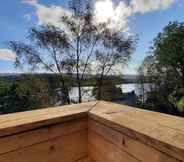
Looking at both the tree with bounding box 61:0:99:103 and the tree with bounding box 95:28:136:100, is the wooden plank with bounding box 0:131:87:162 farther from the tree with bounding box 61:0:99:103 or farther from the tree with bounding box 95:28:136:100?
the tree with bounding box 95:28:136:100

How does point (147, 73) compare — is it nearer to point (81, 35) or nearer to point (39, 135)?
point (81, 35)

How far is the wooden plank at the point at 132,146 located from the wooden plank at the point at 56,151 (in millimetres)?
129

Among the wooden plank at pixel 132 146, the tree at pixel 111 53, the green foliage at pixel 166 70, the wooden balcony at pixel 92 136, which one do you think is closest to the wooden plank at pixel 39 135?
the wooden balcony at pixel 92 136

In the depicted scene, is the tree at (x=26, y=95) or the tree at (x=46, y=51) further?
the tree at (x=26, y=95)

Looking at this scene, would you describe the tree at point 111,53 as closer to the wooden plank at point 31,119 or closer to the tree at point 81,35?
the tree at point 81,35

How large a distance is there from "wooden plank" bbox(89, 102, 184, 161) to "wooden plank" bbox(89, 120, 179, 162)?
0.06 feet

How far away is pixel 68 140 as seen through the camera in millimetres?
867

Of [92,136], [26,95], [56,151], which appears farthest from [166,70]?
[56,151]

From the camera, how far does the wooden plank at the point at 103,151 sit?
70 cm

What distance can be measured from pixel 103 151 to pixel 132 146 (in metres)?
0.22

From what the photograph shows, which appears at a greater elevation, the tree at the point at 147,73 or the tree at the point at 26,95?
the tree at the point at 147,73

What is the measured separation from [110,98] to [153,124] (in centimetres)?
784

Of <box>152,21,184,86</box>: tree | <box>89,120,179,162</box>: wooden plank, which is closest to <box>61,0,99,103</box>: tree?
<box>152,21,184,86</box>: tree

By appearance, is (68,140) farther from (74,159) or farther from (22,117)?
(22,117)
